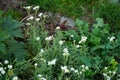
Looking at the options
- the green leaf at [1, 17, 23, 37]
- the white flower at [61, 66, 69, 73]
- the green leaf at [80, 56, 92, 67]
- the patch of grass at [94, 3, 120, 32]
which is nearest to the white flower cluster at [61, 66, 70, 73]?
the white flower at [61, 66, 69, 73]

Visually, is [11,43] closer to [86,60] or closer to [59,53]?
[59,53]

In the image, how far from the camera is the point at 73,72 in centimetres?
420

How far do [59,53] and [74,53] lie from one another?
16 cm

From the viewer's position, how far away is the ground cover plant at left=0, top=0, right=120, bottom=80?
4.16 m

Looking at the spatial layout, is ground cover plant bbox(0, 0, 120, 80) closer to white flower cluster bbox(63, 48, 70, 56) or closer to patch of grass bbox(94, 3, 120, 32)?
white flower cluster bbox(63, 48, 70, 56)

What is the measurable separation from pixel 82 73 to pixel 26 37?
1.05 meters

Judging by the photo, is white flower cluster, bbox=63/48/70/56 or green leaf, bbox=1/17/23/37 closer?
white flower cluster, bbox=63/48/70/56

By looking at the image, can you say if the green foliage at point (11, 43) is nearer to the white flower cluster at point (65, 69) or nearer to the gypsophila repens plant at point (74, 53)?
the gypsophila repens plant at point (74, 53)

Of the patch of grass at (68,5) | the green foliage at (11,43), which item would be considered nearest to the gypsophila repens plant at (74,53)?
the green foliage at (11,43)

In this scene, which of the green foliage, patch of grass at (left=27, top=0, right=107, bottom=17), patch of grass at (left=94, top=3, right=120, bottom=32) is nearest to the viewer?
the green foliage

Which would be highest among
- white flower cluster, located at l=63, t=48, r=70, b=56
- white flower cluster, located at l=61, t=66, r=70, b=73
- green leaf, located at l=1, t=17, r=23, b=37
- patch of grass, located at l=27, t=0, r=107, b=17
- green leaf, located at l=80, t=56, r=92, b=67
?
green leaf, located at l=1, t=17, r=23, b=37

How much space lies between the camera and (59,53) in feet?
14.2

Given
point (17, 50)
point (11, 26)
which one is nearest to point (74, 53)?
point (17, 50)

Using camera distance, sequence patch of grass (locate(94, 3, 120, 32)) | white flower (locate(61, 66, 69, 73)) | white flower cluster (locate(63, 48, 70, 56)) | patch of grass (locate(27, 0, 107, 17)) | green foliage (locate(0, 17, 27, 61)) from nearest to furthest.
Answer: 1. white flower (locate(61, 66, 69, 73))
2. white flower cluster (locate(63, 48, 70, 56))
3. green foliage (locate(0, 17, 27, 61))
4. patch of grass (locate(94, 3, 120, 32))
5. patch of grass (locate(27, 0, 107, 17))
